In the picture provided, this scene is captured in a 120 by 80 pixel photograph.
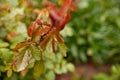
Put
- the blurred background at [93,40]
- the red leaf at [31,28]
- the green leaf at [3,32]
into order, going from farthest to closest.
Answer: the blurred background at [93,40] < the green leaf at [3,32] < the red leaf at [31,28]

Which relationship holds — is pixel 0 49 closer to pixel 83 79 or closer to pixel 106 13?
pixel 83 79

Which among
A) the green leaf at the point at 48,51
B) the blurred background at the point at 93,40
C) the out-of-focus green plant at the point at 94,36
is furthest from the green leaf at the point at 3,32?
the out-of-focus green plant at the point at 94,36

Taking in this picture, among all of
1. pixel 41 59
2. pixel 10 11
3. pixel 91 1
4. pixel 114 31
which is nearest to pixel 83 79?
pixel 114 31

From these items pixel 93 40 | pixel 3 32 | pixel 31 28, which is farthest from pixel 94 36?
pixel 31 28

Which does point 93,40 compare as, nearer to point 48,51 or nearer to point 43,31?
point 48,51

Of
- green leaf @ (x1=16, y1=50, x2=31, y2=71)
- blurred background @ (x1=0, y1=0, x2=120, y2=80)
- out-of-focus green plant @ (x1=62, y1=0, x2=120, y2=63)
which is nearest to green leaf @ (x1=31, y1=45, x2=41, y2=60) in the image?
green leaf @ (x1=16, y1=50, x2=31, y2=71)

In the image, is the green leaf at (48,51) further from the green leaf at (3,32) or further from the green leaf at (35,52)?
the green leaf at (3,32)

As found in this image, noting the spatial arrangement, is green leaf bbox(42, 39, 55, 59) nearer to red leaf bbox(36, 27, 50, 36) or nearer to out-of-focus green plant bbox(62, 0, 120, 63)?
red leaf bbox(36, 27, 50, 36)

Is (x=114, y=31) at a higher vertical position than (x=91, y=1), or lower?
lower
